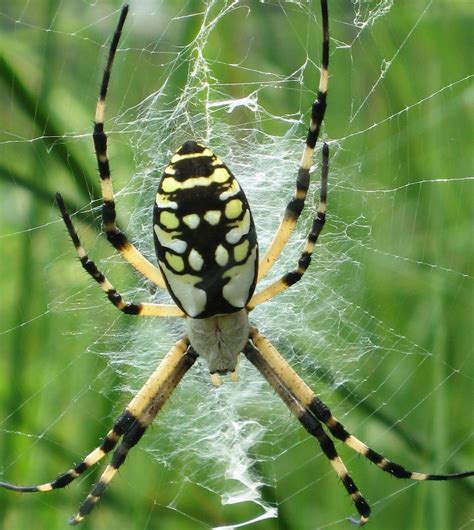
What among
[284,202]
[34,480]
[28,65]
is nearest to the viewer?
[28,65]

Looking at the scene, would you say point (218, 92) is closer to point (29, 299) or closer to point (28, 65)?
point (28, 65)

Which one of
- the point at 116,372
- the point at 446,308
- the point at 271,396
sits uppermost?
the point at 446,308

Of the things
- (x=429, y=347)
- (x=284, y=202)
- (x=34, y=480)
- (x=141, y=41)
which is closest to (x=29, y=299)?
(x=34, y=480)

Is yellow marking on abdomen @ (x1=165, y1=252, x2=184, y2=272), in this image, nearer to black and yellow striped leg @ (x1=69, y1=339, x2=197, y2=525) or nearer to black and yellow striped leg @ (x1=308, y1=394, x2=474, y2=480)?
black and yellow striped leg @ (x1=69, y1=339, x2=197, y2=525)

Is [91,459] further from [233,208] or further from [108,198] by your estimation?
[233,208]

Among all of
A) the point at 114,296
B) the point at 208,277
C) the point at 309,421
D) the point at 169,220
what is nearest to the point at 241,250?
the point at 208,277

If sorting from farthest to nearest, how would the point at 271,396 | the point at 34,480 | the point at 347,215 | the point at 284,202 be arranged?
the point at 271,396
the point at 284,202
the point at 347,215
the point at 34,480

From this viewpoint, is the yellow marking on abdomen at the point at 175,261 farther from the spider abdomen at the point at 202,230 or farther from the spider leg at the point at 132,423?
the spider leg at the point at 132,423
